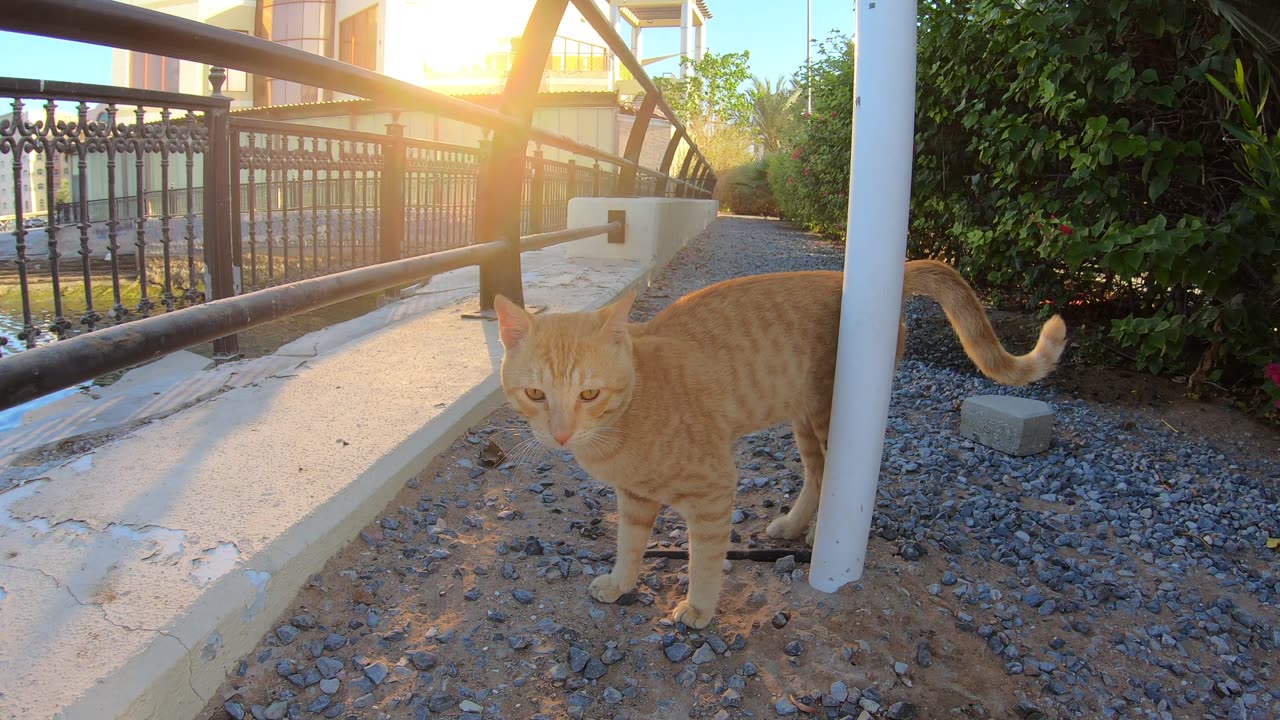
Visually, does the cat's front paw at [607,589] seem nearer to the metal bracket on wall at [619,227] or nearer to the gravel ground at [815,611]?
the gravel ground at [815,611]

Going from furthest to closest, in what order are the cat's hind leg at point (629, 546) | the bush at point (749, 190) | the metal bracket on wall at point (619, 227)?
the bush at point (749, 190), the metal bracket on wall at point (619, 227), the cat's hind leg at point (629, 546)

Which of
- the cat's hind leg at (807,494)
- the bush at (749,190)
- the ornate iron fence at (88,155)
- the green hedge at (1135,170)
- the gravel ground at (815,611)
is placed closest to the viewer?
the gravel ground at (815,611)

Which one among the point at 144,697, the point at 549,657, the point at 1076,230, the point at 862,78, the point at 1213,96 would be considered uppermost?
the point at 1213,96

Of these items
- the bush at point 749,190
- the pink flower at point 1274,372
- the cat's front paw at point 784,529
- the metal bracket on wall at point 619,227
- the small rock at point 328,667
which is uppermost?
the bush at point 749,190

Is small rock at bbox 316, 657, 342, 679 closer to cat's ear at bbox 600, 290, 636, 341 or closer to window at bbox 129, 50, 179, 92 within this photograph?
cat's ear at bbox 600, 290, 636, 341

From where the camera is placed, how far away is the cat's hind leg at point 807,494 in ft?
7.82

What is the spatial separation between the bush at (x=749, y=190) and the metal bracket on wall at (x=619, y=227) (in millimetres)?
20400

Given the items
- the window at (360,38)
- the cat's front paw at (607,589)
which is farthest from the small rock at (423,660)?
the window at (360,38)

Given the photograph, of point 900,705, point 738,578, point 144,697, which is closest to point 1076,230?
point 738,578

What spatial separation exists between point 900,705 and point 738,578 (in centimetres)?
62

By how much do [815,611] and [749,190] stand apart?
2633 centimetres

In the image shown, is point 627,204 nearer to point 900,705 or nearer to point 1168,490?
point 1168,490

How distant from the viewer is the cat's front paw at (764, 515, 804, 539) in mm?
2402

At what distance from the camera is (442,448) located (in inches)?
106
